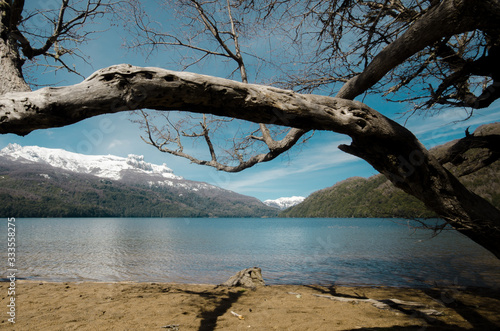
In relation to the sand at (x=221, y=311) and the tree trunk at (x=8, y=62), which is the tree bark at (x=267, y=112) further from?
the sand at (x=221, y=311)

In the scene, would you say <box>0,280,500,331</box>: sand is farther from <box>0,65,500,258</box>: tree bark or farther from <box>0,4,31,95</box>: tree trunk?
<box>0,4,31,95</box>: tree trunk

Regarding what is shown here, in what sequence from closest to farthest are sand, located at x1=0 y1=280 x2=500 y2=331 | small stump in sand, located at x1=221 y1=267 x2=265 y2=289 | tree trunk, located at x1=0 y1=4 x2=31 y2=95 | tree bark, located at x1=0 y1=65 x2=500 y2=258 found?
tree bark, located at x1=0 y1=65 x2=500 y2=258, tree trunk, located at x1=0 y1=4 x2=31 y2=95, sand, located at x1=0 y1=280 x2=500 y2=331, small stump in sand, located at x1=221 y1=267 x2=265 y2=289

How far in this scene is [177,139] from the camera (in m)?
6.39

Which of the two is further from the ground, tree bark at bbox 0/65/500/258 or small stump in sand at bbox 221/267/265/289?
tree bark at bbox 0/65/500/258

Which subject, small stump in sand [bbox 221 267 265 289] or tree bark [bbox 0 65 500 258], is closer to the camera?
tree bark [bbox 0 65 500 258]

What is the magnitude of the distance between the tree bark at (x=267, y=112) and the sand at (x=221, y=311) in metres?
3.02

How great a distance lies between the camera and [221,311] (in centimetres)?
579

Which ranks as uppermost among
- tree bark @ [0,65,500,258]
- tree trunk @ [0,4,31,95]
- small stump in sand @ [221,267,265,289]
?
tree trunk @ [0,4,31,95]

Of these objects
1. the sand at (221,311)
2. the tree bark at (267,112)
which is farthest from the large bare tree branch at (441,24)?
the sand at (221,311)

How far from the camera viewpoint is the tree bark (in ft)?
5.45

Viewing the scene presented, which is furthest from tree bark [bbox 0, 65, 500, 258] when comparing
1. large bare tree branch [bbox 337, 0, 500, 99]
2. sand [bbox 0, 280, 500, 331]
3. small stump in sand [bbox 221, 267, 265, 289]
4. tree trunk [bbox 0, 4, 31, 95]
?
small stump in sand [bbox 221, 267, 265, 289]

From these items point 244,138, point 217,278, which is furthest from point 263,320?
point 217,278

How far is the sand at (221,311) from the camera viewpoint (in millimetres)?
4801

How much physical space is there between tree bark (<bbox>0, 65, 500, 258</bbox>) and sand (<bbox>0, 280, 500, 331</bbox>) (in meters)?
3.02
